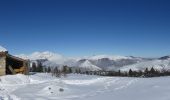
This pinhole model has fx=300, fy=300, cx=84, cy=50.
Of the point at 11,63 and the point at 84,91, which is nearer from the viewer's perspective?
the point at 84,91

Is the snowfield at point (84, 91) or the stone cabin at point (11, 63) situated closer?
the snowfield at point (84, 91)

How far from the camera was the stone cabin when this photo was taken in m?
38.1

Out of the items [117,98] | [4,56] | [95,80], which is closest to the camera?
[117,98]

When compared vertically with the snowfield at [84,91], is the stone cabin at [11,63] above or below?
above

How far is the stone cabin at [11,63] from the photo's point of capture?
125 ft

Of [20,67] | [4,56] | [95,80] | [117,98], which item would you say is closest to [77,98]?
[117,98]

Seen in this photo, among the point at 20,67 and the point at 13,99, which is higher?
the point at 20,67

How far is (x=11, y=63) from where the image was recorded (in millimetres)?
44000

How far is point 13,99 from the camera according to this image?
18.5 meters

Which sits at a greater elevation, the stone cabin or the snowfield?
the stone cabin

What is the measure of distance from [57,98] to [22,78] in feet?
53.8

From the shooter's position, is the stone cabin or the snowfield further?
the stone cabin

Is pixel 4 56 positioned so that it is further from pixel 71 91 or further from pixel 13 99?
pixel 13 99

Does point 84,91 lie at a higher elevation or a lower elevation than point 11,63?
lower
